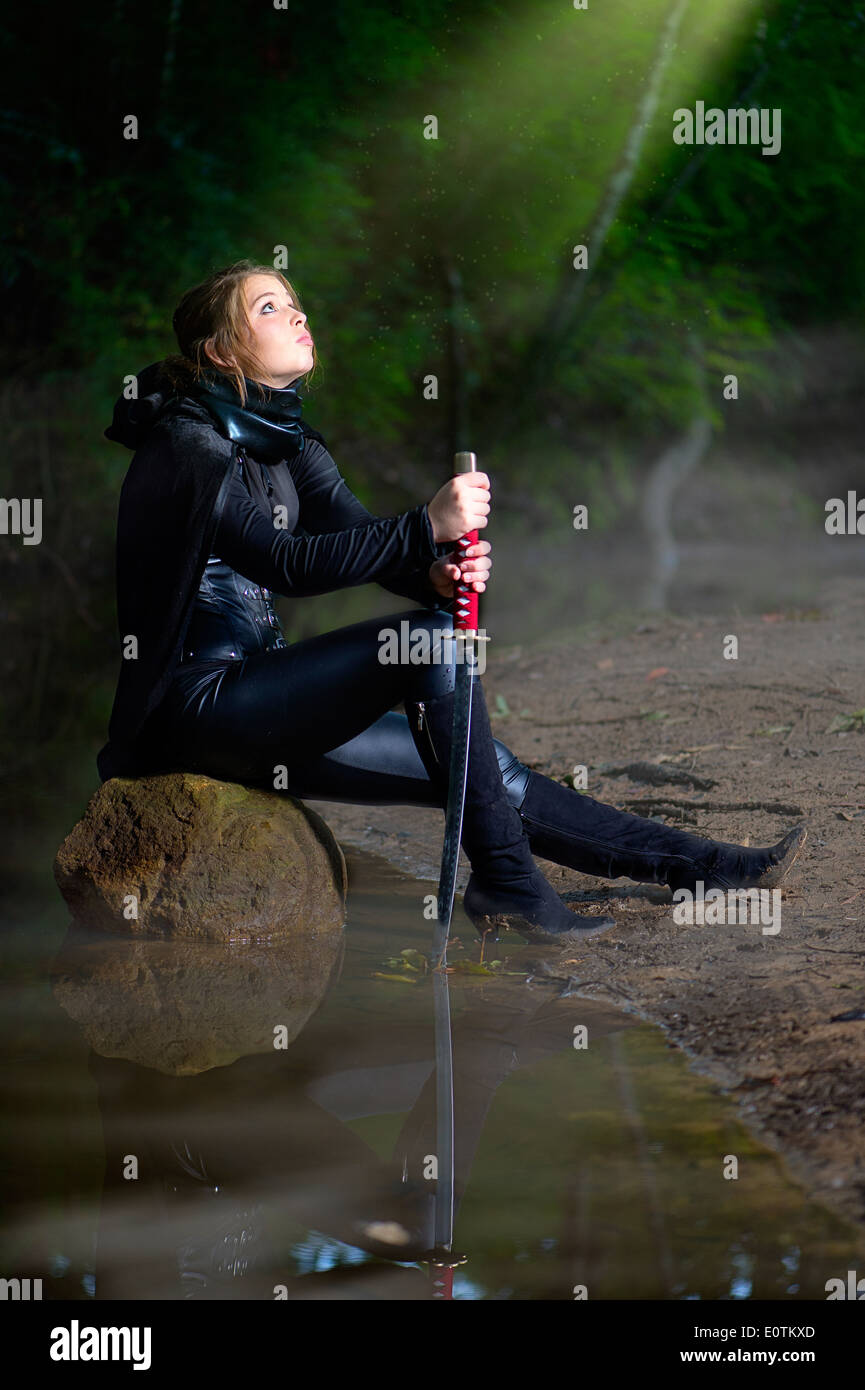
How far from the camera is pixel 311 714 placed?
3.56 metres

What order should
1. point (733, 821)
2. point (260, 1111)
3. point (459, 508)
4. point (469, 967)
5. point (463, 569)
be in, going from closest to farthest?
1. point (260, 1111)
2. point (459, 508)
3. point (463, 569)
4. point (469, 967)
5. point (733, 821)

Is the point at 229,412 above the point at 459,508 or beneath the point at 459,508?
above

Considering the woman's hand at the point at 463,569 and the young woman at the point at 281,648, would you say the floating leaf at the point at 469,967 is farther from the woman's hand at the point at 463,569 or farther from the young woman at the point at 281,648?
the woman's hand at the point at 463,569

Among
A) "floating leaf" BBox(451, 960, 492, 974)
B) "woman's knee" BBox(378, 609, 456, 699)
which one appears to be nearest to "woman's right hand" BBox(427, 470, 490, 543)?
"woman's knee" BBox(378, 609, 456, 699)

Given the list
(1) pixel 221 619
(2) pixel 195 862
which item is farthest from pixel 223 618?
(2) pixel 195 862

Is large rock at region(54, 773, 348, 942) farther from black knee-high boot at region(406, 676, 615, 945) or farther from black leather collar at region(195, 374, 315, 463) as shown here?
black leather collar at region(195, 374, 315, 463)

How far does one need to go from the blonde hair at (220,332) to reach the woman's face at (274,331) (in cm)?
2

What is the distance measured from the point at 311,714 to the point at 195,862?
48cm

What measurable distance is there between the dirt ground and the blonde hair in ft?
5.08

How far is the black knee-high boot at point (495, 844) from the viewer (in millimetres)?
3609

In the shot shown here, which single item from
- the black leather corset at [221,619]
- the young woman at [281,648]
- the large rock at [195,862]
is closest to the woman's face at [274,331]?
the young woman at [281,648]

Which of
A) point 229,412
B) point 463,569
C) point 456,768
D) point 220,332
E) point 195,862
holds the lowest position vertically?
point 195,862

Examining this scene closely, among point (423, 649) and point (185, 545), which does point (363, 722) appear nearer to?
point (423, 649)
